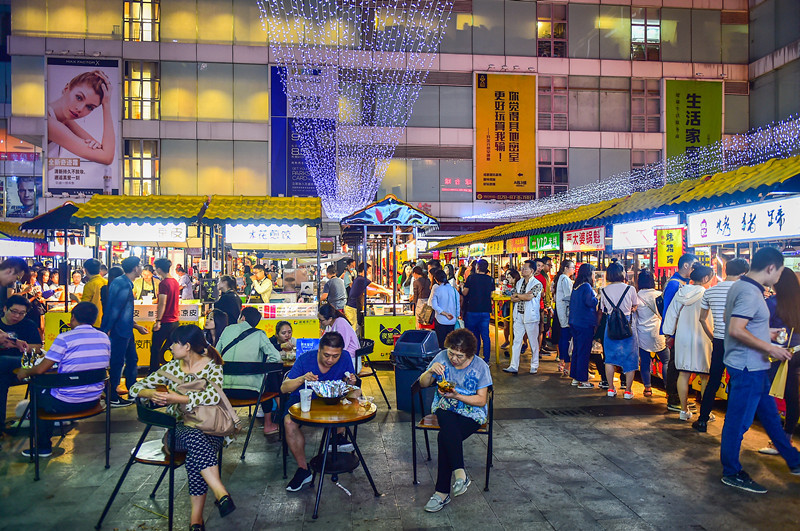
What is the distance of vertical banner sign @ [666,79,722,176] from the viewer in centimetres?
2715

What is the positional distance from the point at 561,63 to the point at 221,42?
1707 cm

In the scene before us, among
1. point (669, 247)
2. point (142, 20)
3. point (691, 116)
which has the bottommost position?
point (669, 247)

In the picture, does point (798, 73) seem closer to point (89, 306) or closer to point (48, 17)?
point (89, 306)

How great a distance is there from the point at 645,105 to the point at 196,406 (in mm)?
29490

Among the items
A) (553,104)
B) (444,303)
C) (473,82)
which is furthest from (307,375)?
(553,104)

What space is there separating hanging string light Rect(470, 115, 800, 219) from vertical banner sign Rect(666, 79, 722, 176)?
0.36 m

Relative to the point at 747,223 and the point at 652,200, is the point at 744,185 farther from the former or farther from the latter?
the point at 652,200

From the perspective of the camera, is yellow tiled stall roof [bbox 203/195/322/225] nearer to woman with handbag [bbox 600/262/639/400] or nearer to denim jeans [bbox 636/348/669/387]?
woman with handbag [bbox 600/262/639/400]

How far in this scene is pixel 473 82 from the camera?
27000mm

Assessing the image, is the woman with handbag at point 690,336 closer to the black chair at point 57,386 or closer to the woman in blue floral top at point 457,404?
the woman in blue floral top at point 457,404

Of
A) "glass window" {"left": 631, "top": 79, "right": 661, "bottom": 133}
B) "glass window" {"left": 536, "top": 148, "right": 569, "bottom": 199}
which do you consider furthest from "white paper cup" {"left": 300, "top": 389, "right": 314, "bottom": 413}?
"glass window" {"left": 631, "top": 79, "right": 661, "bottom": 133}

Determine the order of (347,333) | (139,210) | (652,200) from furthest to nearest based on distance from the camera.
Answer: (139,210)
(652,200)
(347,333)

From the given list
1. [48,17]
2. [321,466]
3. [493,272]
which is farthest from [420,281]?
[48,17]

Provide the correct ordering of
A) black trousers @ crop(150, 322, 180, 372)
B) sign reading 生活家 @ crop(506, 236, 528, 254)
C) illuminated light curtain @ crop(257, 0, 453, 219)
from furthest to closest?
1. illuminated light curtain @ crop(257, 0, 453, 219)
2. sign reading 生活家 @ crop(506, 236, 528, 254)
3. black trousers @ crop(150, 322, 180, 372)
